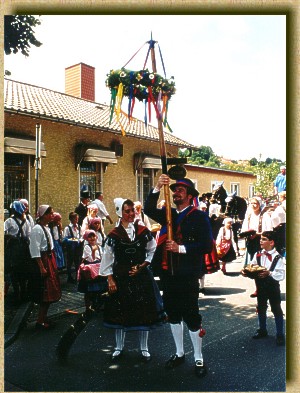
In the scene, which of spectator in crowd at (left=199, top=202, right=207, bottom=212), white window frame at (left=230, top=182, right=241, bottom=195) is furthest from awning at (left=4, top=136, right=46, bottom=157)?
white window frame at (left=230, top=182, right=241, bottom=195)

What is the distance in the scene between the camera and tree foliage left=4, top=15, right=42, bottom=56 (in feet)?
11.2

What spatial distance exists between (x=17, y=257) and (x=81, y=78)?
1853 millimetres

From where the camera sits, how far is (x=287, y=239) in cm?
311

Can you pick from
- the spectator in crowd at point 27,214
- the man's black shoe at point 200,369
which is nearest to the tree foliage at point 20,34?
the spectator in crowd at point 27,214

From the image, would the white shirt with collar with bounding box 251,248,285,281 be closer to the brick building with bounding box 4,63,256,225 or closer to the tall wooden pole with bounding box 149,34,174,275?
the brick building with bounding box 4,63,256,225

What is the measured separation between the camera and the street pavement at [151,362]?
9.91 feet

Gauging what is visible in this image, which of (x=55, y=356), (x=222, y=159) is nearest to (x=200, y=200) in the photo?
(x=222, y=159)

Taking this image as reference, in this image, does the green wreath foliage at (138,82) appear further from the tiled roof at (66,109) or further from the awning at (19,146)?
the awning at (19,146)

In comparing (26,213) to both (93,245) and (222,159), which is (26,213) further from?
(222,159)

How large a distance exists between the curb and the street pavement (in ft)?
0.06

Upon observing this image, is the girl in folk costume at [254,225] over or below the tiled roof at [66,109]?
below

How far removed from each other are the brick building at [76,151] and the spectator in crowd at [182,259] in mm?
271

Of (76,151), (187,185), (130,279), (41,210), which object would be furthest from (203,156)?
(41,210)

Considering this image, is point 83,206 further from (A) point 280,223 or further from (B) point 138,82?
(A) point 280,223
